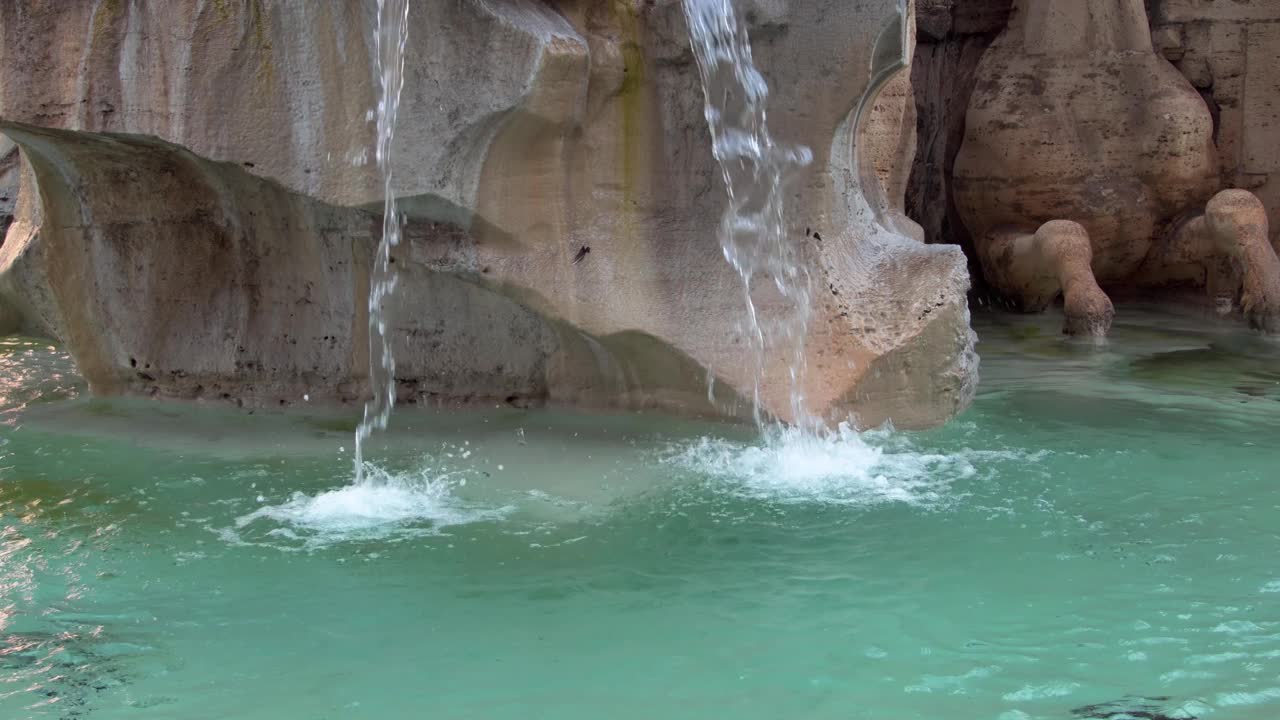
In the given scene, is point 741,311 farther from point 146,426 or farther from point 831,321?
point 146,426

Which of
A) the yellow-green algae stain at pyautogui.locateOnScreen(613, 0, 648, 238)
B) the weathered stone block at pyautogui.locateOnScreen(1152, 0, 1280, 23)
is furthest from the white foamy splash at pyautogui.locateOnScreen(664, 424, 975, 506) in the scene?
the weathered stone block at pyautogui.locateOnScreen(1152, 0, 1280, 23)

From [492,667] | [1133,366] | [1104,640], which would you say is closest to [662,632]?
[492,667]

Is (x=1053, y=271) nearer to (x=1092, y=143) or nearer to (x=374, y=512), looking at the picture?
(x=1092, y=143)

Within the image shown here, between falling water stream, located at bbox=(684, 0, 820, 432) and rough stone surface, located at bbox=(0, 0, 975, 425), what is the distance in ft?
0.18

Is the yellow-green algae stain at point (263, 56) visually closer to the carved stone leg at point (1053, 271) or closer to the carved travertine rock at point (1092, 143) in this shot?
the carved stone leg at point (1053, 271)

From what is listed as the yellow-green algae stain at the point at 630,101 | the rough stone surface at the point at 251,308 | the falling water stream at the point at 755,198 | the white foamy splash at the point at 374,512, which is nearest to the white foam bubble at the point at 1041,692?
the white foamy splash at the point at 374,512

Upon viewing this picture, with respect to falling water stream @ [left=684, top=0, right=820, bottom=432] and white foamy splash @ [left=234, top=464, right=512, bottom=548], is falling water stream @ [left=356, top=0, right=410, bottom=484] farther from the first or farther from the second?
falling water stream @ [left=684, top=0, right=820, bottom=432]

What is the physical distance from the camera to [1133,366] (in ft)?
22.2

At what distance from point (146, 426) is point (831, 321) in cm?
281

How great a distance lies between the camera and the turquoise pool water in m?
2.88

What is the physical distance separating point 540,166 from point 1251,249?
475 centimetres

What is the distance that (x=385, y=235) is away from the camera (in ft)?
16.3

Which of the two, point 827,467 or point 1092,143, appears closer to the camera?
point 827,467

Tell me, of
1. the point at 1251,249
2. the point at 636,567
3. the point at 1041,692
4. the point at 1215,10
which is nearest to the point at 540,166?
the point at 636,567
